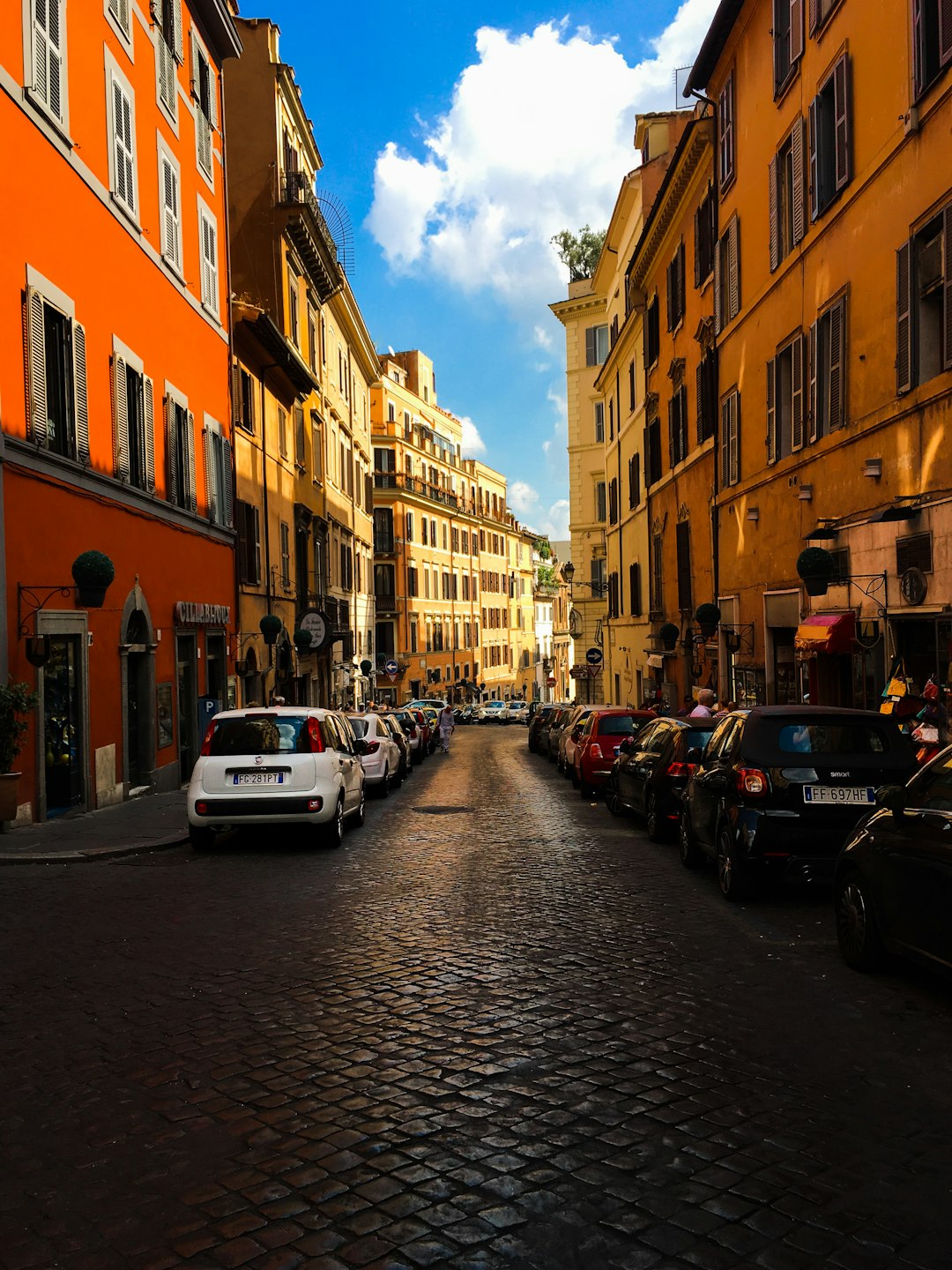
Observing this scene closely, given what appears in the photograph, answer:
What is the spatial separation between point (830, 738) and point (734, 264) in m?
15.6

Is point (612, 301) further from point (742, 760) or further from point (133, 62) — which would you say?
point (742, 760)

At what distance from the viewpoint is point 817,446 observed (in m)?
17.0

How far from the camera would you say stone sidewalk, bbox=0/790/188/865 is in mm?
11859

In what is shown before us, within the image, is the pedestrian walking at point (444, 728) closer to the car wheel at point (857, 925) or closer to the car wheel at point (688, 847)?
the car wheel at point (688, 847)

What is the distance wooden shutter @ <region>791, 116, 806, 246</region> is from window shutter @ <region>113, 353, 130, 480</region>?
10.7 metres

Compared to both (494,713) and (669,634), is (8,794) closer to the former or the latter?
(669,634)

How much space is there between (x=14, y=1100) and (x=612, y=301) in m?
42.8

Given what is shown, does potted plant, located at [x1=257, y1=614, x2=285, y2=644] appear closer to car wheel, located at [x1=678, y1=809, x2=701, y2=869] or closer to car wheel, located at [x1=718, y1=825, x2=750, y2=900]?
car wheel, located at [x1=678, y1=809, x2=701, y2=869]

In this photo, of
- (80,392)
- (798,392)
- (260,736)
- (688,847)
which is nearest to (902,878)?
(688,847)

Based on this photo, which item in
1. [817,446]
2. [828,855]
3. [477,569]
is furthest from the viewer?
[477,569]

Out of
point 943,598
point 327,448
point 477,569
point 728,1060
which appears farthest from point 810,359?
point 477,569

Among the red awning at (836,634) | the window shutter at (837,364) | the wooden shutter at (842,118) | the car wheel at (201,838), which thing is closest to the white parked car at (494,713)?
the window shutter at (837,364)

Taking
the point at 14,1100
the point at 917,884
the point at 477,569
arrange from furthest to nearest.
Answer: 1. the point at 477,569
2. the point at 917,884
3. the point at 14,1100

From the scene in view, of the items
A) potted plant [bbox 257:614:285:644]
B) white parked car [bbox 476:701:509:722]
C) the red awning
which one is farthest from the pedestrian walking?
white parked car [bbox 476:701:509:722]
